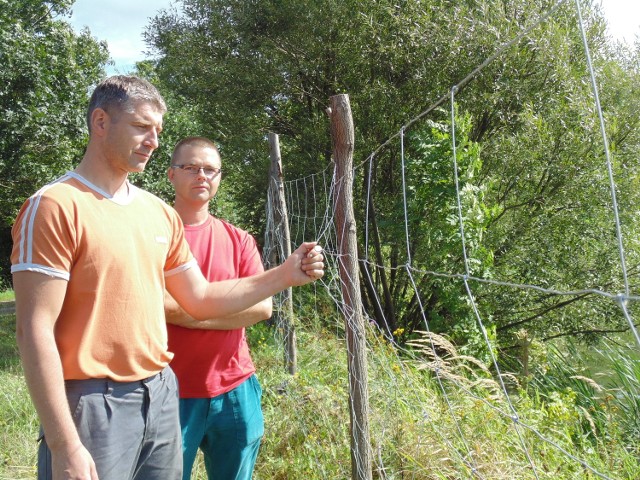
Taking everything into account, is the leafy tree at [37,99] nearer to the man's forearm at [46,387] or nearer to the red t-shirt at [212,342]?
the red t-shirt at [212,342]

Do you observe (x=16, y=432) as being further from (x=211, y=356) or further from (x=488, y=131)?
(x=488, y=131)

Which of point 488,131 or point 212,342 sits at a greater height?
point 488,131

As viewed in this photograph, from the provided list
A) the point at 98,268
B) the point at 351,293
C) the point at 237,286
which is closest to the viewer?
the point at 98,268

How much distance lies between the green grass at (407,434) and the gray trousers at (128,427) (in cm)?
120

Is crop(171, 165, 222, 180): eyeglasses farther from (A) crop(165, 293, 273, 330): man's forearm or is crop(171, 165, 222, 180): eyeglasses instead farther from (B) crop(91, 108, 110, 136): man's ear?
(B) crop(91, 108, 110, 136): man's ear

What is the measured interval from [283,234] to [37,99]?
21.2ft

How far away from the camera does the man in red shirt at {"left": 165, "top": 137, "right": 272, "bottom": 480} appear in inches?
88.7

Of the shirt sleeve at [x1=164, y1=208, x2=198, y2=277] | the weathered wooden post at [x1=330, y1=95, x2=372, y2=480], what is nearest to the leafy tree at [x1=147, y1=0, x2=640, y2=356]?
the weathered wooden post at [x1=330, y1=95, x2=372, y2=480]

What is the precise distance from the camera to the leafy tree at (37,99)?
9.12 metres

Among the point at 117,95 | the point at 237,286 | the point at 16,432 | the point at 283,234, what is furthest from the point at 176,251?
the point at 16,432

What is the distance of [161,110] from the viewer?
178 cm

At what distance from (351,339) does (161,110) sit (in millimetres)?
1331

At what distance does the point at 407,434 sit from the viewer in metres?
3.13

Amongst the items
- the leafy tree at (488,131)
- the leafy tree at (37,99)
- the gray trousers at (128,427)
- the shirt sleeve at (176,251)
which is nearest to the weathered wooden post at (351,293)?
the shirt sleeve at (176,251)
